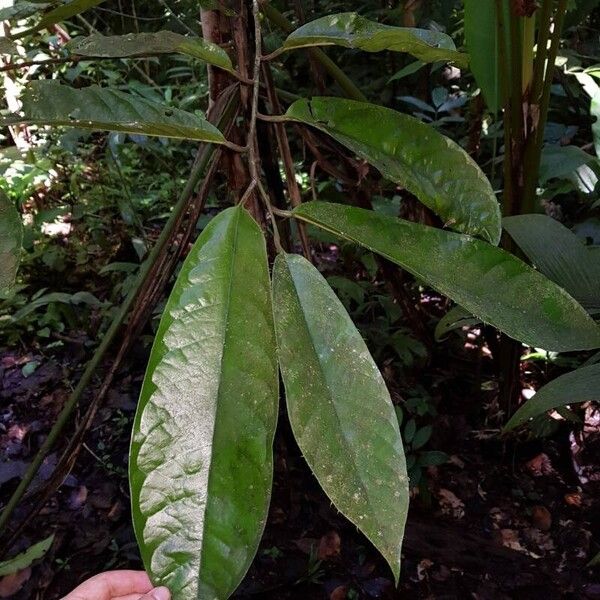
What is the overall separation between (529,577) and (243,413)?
0.93 meters

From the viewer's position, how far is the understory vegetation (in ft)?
1.29

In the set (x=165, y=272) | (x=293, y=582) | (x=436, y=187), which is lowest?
(x=293, y=582)

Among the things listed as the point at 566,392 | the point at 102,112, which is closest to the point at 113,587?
the point at 102,112

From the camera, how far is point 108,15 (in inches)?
102

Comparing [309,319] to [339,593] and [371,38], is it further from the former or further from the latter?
[339,593]

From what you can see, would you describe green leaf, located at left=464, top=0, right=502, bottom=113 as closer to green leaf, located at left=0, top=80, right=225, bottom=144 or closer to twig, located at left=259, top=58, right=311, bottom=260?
twig, located at left=259, top=58, right=311, bottom=260

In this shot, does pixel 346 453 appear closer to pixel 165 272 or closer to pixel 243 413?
pixel 243 413

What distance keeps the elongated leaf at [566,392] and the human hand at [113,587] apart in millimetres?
517

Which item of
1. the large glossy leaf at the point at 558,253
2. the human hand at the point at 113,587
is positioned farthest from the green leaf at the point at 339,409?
the large glossy leaf at the point at 558,253

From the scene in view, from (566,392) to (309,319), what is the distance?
475 millimetres

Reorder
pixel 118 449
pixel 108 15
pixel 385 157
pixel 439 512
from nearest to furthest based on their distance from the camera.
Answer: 1. pixel 385 157
2. pixel 439 512
3. pixel 118 449
4. pixel 108 15

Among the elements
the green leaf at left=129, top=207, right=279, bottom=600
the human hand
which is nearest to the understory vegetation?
the green leaf at left=129, top=207, right=279, bottom=600

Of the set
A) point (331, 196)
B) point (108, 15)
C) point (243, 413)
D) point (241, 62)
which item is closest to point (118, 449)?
point (331, 196)

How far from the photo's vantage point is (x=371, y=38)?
47 cm
